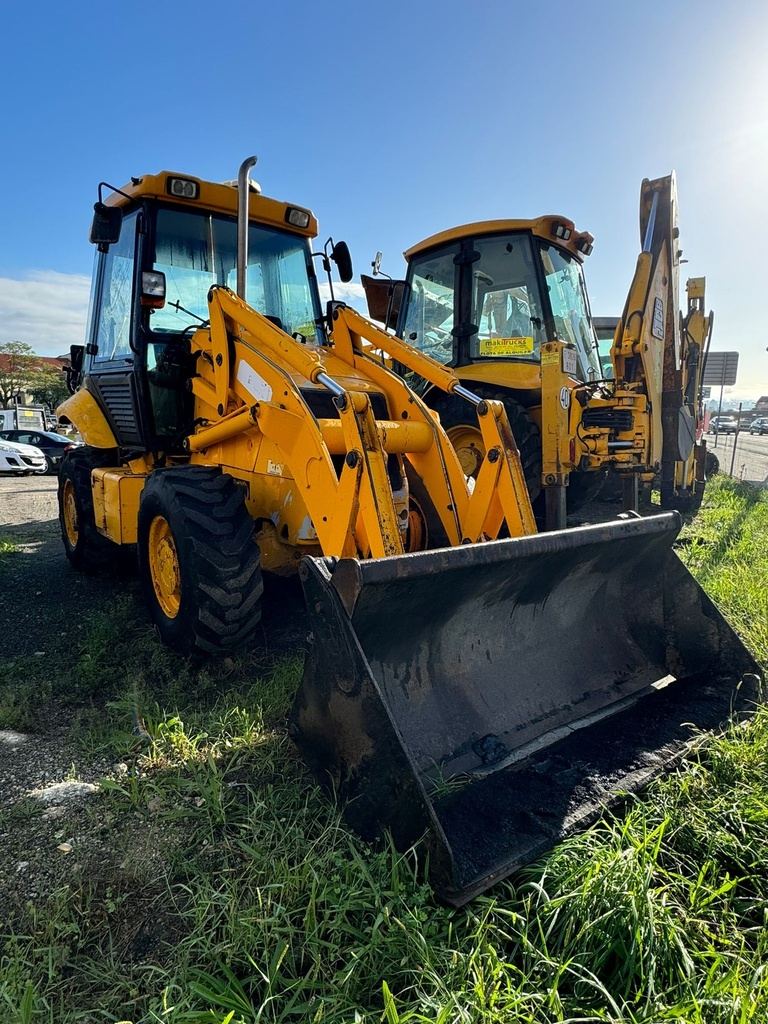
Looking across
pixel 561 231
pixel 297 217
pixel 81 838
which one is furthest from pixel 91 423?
pixel 561 231

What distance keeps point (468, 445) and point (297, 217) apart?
2.49 m

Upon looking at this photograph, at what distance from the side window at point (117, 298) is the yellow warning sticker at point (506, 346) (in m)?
3.24

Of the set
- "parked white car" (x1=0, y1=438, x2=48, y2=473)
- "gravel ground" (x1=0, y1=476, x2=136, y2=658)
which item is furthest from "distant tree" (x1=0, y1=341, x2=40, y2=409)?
"gravel ground" (x1=0, y1=476, x2=136, y2=658)

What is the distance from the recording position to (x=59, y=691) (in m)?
3.65

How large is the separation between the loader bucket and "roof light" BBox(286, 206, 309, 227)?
3586 mm

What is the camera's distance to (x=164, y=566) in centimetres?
420

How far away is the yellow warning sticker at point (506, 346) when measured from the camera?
20.4 feet

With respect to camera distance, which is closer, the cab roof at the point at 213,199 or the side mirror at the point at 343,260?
the cab roof at the point at 213,199

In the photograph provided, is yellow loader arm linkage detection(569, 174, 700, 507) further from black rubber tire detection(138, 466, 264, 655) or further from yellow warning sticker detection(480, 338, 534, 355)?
black rubber tire detection(138, 466, 264, 655)

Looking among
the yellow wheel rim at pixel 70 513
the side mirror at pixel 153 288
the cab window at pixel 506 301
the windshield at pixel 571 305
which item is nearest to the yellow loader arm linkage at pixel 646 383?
the windshield at pixel 571 305

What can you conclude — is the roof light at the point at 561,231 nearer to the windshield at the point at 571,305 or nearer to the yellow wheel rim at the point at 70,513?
the windshield at the point at 571,305

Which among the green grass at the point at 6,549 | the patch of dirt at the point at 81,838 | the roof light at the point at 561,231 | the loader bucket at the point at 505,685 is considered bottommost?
the green grass at the point at 6,549

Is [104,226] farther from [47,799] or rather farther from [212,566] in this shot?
[47,799]

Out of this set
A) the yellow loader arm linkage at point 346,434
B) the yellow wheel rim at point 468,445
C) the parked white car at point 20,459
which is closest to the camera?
the yellow loader arm linkage at point 346,434
